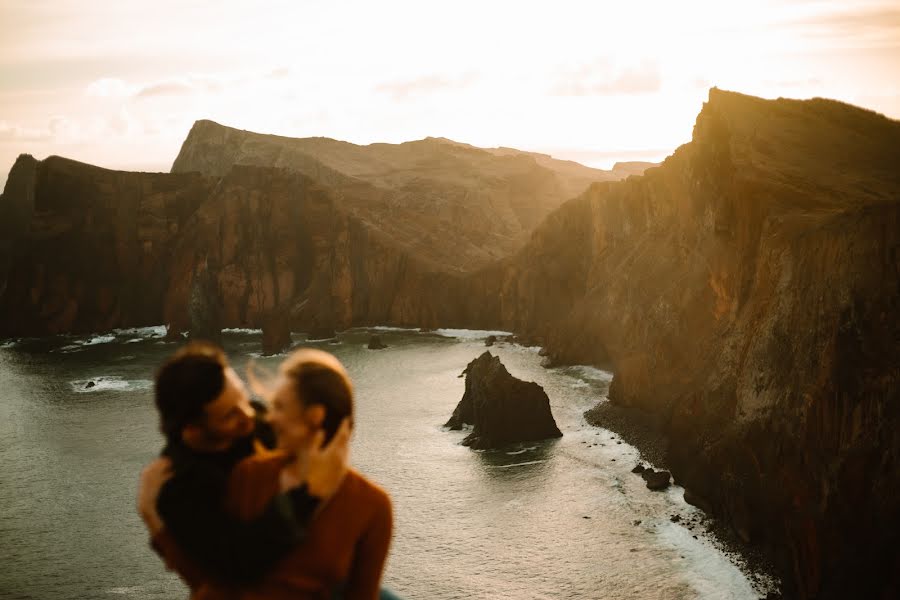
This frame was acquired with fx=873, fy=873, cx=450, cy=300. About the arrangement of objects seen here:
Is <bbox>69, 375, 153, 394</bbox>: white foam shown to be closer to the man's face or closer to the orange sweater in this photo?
the man's face

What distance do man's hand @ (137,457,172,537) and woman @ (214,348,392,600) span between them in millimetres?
320

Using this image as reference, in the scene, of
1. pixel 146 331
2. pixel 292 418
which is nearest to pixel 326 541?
pixel 292 418

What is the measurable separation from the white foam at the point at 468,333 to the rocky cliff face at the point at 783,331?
129ft

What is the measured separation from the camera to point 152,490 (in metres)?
4.04

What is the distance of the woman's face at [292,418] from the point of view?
399cm

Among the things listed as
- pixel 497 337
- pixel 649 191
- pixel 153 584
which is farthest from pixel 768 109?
pixel 497 337

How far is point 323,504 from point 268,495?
0.97 ft

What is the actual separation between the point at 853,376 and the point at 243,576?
108 feet

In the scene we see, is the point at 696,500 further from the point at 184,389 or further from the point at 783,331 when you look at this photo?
the point at 184,389

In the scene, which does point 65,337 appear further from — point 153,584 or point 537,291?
point 153,584

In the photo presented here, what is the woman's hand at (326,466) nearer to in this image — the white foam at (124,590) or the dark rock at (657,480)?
the white foam at (124,590)

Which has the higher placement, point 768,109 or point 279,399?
point 768,109

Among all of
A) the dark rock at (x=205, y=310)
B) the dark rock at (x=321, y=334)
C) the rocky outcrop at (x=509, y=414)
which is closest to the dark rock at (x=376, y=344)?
the dark rock at (x=321, y=334)

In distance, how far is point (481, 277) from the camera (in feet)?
454
